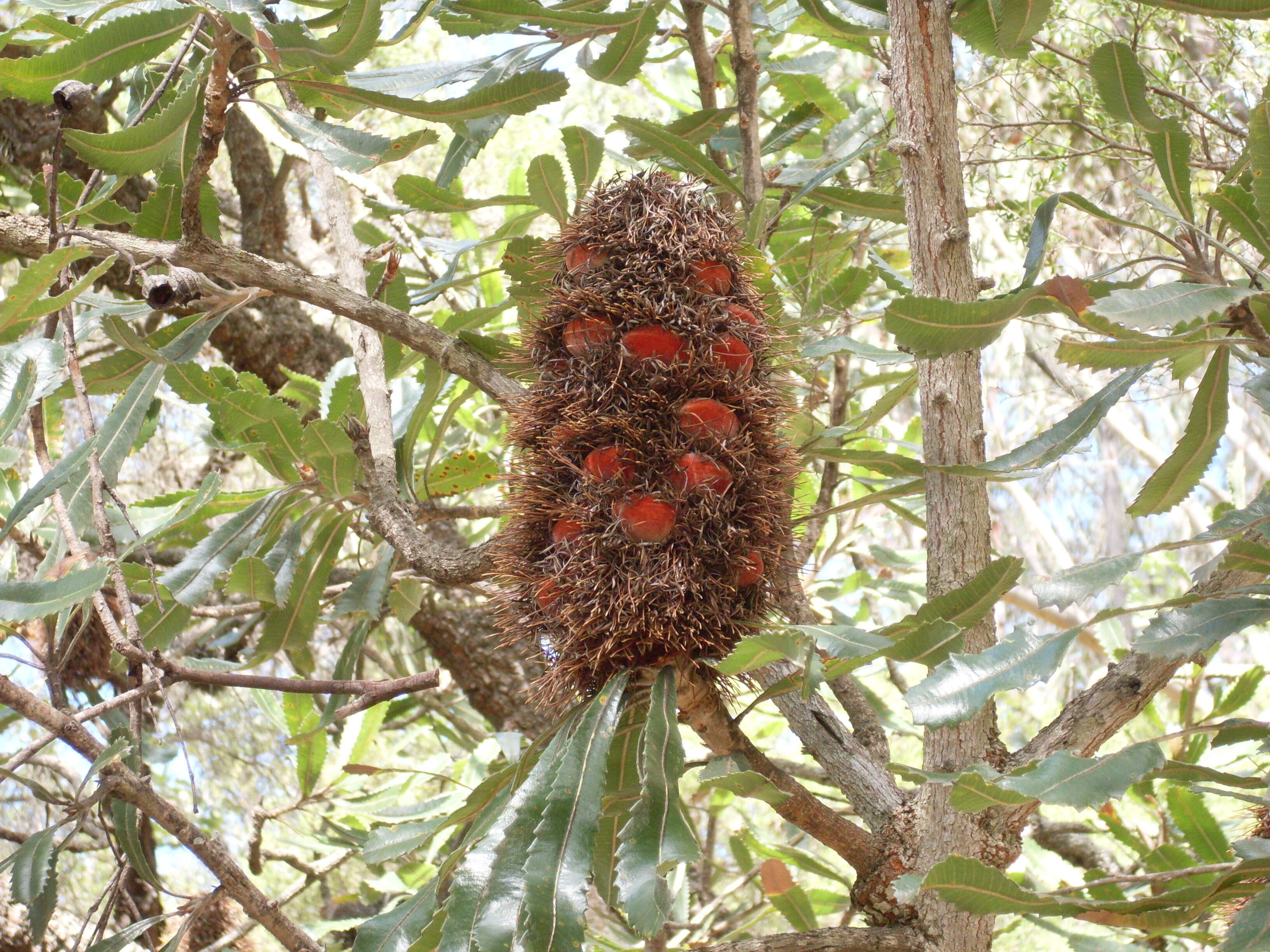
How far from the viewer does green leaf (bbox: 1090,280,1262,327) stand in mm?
1022

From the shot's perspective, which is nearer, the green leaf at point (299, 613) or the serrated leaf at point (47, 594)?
the serrated leaf at point (47, 594)

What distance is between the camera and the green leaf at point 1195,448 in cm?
121

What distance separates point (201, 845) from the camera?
1363mm

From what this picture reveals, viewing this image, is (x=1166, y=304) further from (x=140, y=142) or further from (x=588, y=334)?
(x=140, y=142)

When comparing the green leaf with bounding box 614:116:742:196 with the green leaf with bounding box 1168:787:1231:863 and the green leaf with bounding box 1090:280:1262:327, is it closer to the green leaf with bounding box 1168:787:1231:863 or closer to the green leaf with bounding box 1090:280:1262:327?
the green leaf with bounding box 1090:280:1262:327

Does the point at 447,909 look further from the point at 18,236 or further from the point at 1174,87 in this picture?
the point at 1174,87

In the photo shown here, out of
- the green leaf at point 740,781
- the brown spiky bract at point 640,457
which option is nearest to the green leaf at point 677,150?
the brown spiky bract at point 640,457

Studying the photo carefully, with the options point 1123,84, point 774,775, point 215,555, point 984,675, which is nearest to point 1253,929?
point 984,675

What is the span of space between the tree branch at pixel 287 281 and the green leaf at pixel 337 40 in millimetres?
268

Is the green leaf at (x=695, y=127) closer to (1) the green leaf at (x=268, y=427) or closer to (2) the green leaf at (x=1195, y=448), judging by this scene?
(1) the green leaf at (x=268, y=427)

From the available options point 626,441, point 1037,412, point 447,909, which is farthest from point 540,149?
point 1037,412

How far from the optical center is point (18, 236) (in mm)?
1392

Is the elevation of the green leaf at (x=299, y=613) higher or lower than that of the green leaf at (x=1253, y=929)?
higher

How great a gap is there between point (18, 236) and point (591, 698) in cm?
98
